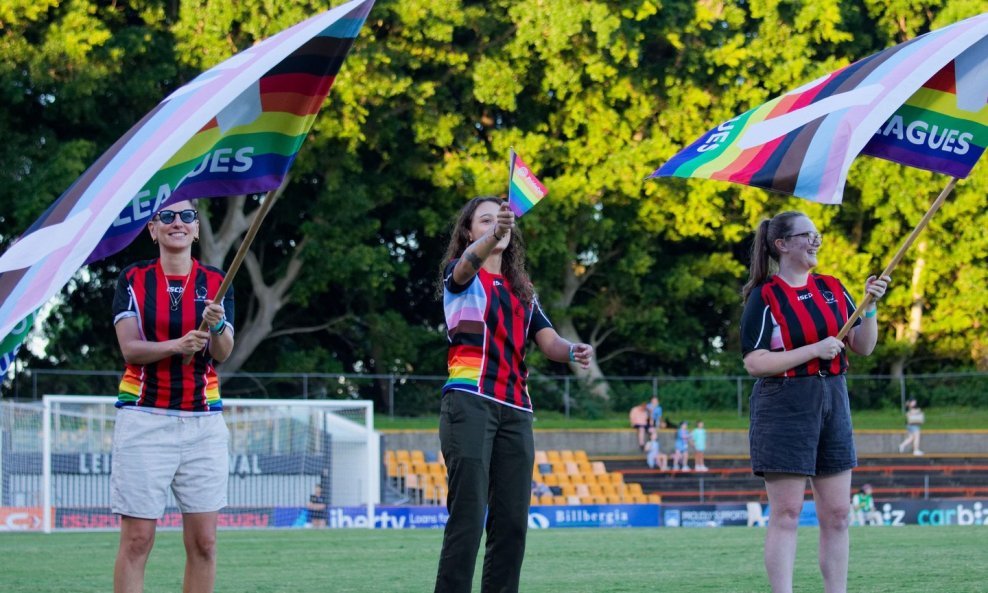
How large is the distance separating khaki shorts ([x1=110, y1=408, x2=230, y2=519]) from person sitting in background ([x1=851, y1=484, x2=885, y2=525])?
19416mm

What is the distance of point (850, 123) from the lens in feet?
21.5

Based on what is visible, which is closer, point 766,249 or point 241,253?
point 241,253

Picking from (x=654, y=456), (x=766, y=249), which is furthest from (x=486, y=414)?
(x=654, y=456)

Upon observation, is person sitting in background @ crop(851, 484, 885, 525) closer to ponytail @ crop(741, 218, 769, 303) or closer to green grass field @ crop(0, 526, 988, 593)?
green grass field @ crop(0, 526, 988, 593)

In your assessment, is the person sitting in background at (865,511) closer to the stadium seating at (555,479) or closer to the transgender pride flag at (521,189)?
the stadium seating at (555,479)

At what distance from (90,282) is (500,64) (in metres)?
11.3

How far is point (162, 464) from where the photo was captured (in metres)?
5.93

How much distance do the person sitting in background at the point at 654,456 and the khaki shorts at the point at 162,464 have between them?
24724 mm

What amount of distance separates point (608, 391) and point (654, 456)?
3.51m

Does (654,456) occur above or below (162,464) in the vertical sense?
below

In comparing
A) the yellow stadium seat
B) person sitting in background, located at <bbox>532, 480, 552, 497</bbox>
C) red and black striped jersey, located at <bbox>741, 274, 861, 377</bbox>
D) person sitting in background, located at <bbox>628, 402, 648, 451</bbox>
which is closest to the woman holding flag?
red and black striped jersey, located at <bbox>741, 274, 861, 377</bbox>

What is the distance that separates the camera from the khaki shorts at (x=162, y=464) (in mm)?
5902

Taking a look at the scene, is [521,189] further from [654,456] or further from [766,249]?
[654,456]

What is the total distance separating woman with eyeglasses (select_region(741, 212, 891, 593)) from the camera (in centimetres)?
644
